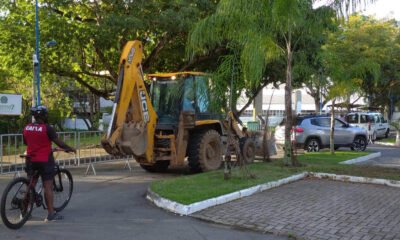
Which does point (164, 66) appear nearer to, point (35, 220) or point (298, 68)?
point (298, 68)

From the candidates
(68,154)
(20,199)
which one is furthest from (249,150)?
(20,199)

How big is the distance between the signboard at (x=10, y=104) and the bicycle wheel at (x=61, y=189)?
8.41 meters

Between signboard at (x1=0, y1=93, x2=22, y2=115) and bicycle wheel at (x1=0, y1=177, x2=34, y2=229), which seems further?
signboard at (x1=0, y1=93, x2=22, y2=115)

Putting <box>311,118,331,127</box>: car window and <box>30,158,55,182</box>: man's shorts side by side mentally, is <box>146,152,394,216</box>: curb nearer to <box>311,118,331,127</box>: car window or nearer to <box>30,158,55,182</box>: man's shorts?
<box>30,158,55,182</box>: man's shorts

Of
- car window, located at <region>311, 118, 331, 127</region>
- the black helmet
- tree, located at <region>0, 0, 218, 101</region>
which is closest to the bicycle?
the black helmet

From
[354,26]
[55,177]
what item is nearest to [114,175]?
[55,177]

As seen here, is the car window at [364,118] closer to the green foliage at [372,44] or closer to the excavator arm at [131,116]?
the green foliage at [372,44]

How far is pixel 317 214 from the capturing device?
7.32 m

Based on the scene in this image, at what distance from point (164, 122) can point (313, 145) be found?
372 inches

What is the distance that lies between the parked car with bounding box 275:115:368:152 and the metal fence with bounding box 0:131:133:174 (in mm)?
9077

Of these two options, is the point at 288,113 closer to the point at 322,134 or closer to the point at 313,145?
the point at 322,134

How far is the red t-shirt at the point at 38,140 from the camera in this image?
6785 millimetres

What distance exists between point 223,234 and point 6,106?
1134 cm

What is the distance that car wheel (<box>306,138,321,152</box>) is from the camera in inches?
759
